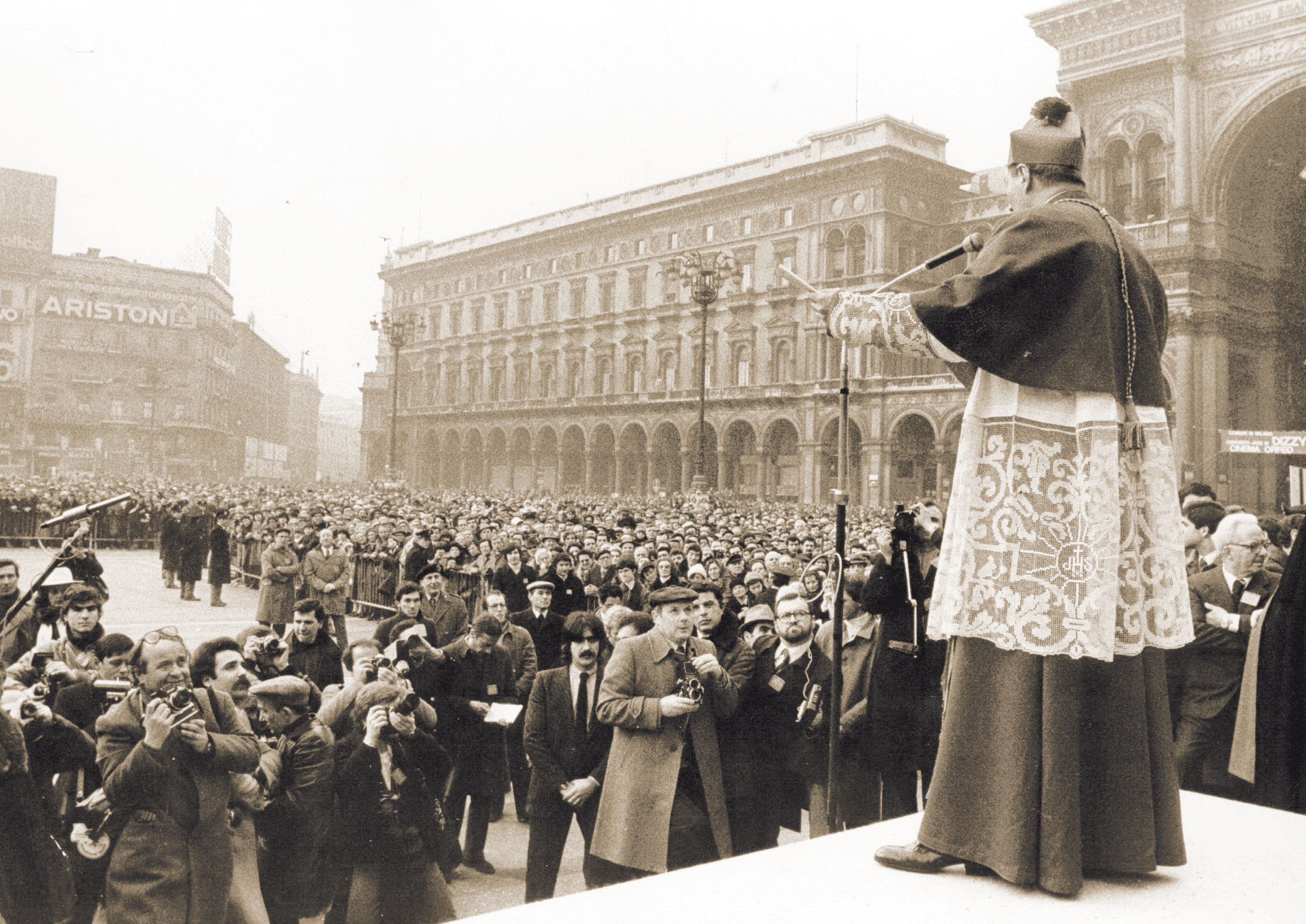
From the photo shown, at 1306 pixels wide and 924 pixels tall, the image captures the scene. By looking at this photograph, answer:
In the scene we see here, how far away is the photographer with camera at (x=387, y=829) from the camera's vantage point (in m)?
4.32

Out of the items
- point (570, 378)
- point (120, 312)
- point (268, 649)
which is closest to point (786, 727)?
point (268, 649)

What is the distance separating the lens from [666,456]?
156ft

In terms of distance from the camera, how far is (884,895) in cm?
220

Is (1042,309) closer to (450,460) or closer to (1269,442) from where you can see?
(1269,442)

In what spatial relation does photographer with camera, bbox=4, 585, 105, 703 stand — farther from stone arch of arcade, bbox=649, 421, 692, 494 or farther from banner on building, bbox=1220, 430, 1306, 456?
stone arch of arcade, bbox=649, 421, 692, 494

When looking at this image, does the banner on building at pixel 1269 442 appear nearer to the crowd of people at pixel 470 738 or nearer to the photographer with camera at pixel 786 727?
the crowd of people at pixel 470 738

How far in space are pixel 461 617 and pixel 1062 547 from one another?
603 cm

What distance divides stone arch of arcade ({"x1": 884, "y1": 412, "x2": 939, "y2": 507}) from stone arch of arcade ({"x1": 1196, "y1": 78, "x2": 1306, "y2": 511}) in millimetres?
9895

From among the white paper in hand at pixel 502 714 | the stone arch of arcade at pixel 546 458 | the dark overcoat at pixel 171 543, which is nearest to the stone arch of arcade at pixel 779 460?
the stone arch of arcade at pixel 546 458

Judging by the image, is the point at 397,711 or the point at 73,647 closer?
the point at 397,711

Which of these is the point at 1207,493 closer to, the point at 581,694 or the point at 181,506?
the point at 581,694

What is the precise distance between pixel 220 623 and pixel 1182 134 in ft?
86.1

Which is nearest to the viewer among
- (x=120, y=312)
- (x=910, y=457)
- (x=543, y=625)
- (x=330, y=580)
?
(x=543, y=625)

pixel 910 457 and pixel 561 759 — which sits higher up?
pixel 910 457
